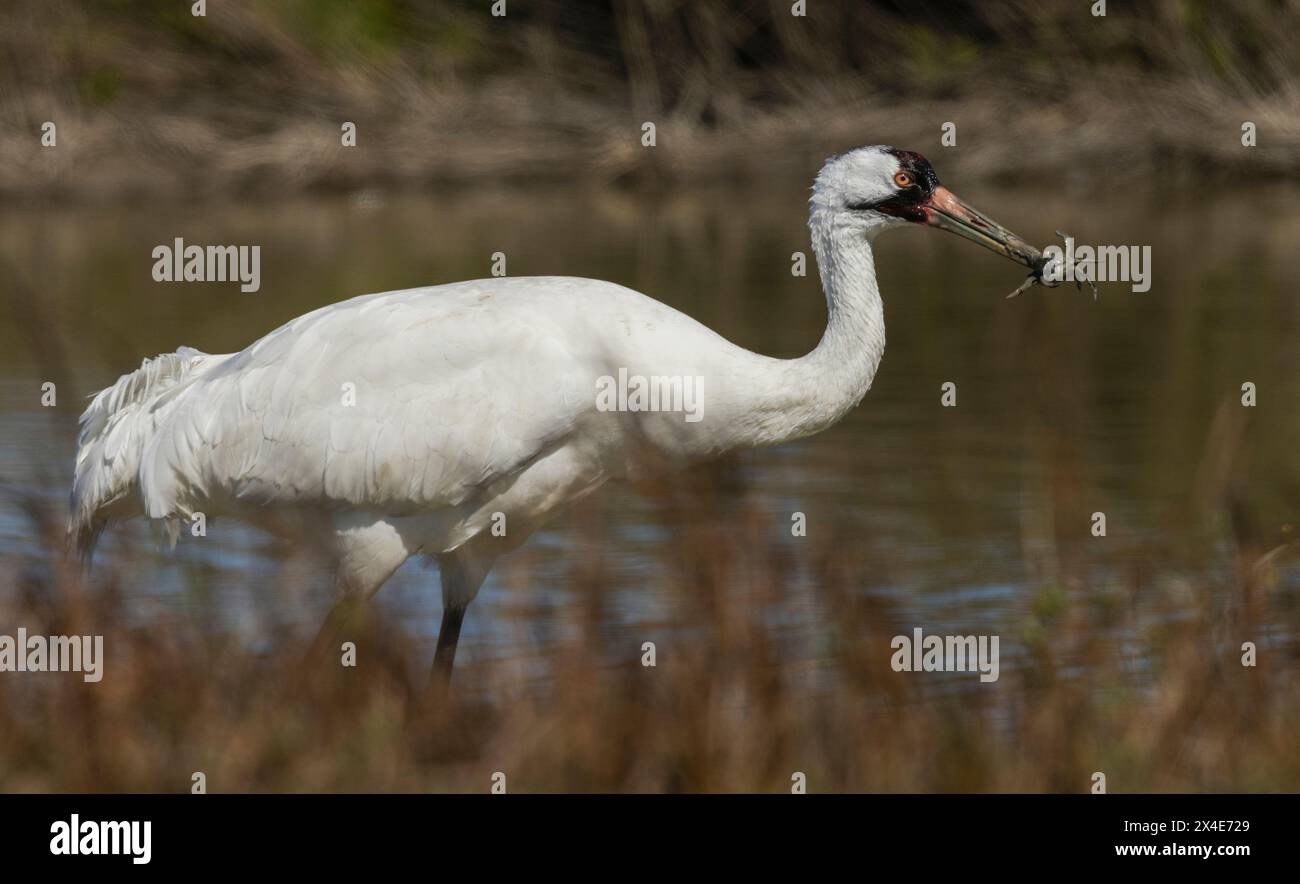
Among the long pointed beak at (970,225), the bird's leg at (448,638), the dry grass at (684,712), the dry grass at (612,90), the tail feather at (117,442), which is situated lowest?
the dry grass at (684,712)

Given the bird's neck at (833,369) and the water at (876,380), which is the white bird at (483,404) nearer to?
the bird's neck at (833,369)

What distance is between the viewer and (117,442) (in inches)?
214

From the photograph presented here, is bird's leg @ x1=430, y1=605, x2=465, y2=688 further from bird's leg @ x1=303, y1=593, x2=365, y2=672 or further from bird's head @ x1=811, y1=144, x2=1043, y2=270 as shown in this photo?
bird's head @ x1=811, y1=144, x2=1043, y2=270

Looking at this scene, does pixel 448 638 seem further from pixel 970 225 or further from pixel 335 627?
pixel 970 225

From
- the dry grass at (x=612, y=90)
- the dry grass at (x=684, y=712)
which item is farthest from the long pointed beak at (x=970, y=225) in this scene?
the dry grass at (x=612, y=90)

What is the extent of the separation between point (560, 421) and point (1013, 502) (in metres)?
2.98

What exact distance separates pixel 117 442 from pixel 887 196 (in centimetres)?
202

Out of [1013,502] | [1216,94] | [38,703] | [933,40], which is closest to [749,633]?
[38,703]

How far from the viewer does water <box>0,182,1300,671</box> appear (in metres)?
5.17

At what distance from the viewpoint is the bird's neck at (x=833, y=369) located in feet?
16.9

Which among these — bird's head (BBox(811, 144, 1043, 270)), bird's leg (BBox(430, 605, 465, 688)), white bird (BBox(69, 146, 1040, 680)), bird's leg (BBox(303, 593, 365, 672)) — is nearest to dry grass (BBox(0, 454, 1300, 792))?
bird's leg (BBox(303, 593, 365, 672))

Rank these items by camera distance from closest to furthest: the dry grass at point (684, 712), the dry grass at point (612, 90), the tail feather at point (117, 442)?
the dry grass at point (684, 712)
the tail feather at point (117, 442)
the dry grass at point (612, 90)
